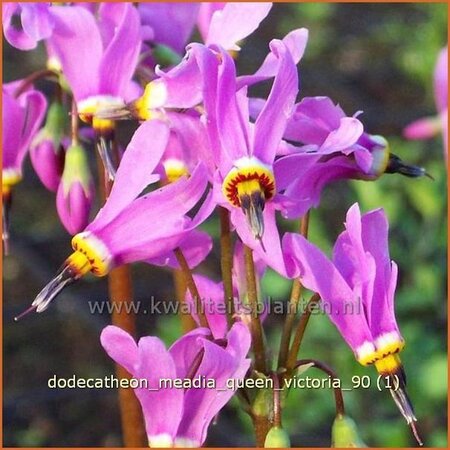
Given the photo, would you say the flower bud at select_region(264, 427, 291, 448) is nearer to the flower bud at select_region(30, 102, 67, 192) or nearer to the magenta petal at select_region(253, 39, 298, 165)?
the magenta petal at select_region(253, 39, 298, 165)

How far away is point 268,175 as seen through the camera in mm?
792

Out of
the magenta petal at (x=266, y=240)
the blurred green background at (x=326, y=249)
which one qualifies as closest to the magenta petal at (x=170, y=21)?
the magenta petal at (x=266, y=240)

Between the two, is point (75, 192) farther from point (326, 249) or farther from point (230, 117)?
point (326, 249)

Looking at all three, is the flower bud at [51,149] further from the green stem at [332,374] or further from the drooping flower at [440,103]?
the drooping flower at [440,103]

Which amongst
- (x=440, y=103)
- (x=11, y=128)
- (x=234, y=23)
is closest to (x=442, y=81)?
(x=440, y=103)

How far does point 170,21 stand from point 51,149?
23 cm

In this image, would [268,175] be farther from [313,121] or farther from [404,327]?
[404,327]

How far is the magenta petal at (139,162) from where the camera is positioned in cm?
79

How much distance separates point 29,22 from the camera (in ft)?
2.88

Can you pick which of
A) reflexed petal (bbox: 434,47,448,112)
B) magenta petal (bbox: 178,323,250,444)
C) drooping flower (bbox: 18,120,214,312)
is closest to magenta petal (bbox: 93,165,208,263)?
drooping flower (bbox: 18,120,214,312)

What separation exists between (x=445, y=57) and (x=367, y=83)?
1922 mm

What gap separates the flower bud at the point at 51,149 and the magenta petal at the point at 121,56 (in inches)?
5.1

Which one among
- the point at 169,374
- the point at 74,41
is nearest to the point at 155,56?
the point at 74,41

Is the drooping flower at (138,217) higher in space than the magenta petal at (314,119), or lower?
lower
